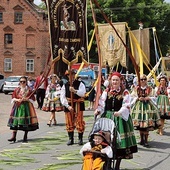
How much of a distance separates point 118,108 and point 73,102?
2.60 metres

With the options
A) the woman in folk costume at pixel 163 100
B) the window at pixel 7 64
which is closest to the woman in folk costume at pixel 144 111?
the woman in folk costume at pixel 163 100

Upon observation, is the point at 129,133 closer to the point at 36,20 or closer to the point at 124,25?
the point at 124,25

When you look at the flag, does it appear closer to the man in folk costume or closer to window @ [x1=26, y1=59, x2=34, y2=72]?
the man in folk costume

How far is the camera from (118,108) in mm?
7348

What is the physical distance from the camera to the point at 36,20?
4981 centimetres

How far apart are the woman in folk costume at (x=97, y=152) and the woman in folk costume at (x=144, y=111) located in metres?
3.57

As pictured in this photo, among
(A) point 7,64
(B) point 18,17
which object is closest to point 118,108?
(A) point 7,64

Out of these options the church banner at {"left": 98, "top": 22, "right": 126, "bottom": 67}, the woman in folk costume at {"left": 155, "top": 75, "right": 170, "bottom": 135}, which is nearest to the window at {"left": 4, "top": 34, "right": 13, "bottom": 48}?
the church banner at {"left": 98, "top": 22, "right": 126, "bottom": 67}

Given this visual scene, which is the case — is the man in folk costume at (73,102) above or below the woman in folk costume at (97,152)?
above

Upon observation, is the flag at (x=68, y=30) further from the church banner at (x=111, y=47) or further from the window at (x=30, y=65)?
the window at (x=30, y=65)

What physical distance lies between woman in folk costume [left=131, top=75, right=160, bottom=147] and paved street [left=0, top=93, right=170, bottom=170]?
42cm

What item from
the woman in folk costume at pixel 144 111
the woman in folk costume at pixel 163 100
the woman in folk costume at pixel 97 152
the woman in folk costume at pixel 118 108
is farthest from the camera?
the woman in folk costume at pixel 163 100

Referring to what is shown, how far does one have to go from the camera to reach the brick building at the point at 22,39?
49.1 m

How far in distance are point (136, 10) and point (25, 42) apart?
43.7ft
